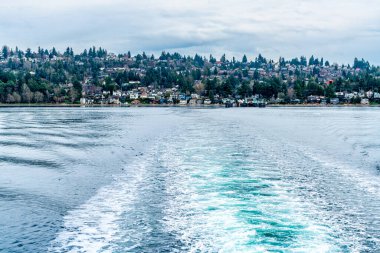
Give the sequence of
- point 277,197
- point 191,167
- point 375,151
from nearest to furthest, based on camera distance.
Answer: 1. point 277,197
2. point 191,167
3. point 375,151

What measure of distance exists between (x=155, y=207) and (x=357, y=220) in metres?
6.30

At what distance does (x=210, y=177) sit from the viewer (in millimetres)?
19859

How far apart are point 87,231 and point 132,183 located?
677 cm

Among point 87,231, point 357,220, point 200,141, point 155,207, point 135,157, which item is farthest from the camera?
point 200,141

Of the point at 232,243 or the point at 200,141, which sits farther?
the point at 200,141

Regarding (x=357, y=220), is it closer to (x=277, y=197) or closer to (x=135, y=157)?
(x=277, y=197)

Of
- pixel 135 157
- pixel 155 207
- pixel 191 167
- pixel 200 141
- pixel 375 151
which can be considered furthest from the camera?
pixel 200 141

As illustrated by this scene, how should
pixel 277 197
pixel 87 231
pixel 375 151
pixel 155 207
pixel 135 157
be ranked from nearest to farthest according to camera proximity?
pixel 87 231 < pixel 155 207 < pixel 277 197 < pixel 135 157 < pixel 375 151

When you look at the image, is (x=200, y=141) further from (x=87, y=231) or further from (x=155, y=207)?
(x=87, y=231)

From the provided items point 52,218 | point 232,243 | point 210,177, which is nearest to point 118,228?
point 52,218

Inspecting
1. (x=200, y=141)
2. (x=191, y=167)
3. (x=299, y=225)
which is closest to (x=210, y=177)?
(x=191, y=167)

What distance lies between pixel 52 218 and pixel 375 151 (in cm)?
2460

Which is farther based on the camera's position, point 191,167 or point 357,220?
point 191,167

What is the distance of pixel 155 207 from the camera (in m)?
14.6
